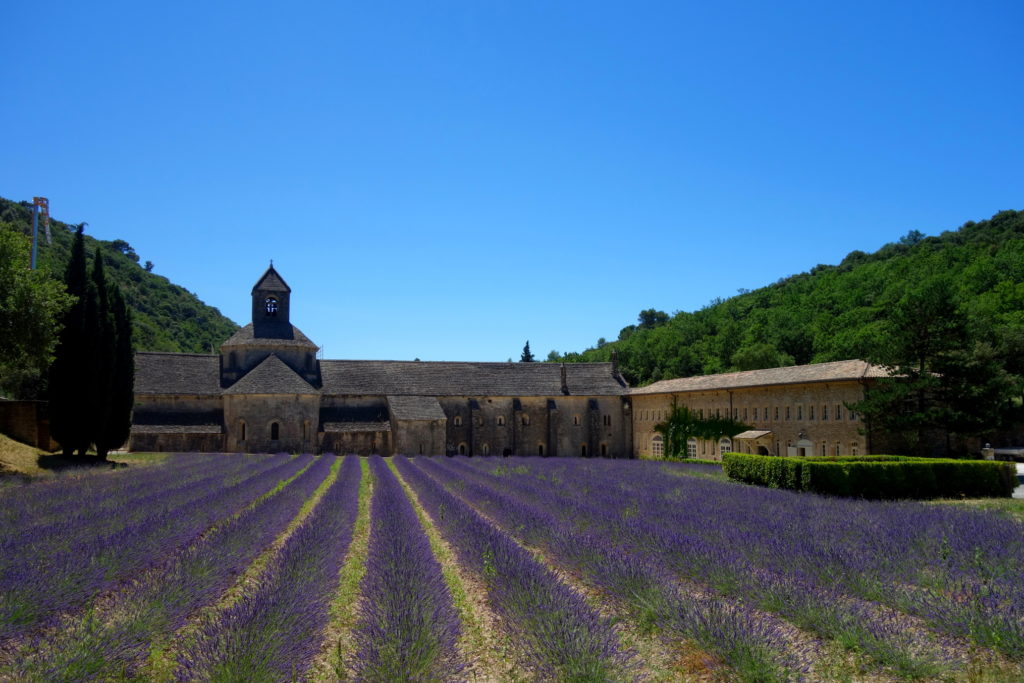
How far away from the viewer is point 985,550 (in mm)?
8977

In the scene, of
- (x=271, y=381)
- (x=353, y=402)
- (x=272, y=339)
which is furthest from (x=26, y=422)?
(x=353, y=402)

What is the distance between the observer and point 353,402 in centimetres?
4312

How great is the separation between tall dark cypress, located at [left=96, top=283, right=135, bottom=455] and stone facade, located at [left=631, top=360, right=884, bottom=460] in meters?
28.4

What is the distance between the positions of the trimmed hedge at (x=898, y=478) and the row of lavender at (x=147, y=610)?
14.1 metres

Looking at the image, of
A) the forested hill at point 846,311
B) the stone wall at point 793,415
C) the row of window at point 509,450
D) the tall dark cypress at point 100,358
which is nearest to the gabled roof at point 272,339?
the row of window at point 509,450

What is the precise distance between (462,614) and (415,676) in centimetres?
249

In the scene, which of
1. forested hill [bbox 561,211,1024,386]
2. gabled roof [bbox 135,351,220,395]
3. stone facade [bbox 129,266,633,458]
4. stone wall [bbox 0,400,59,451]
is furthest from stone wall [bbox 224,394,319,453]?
forested hill [bbox 561,211,1024,386]

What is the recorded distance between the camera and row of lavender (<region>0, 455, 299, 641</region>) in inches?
247

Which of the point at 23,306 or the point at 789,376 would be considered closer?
the point at 23,306

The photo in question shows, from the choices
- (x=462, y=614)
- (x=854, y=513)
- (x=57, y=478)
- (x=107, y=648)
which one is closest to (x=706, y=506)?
(x=854, y=513)

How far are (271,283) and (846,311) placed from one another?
53.1 meters

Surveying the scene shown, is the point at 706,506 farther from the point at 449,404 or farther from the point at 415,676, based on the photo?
the point at 449,404

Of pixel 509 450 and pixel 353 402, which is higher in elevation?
pixel 353 402

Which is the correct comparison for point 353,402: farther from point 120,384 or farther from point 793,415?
point 793,415
